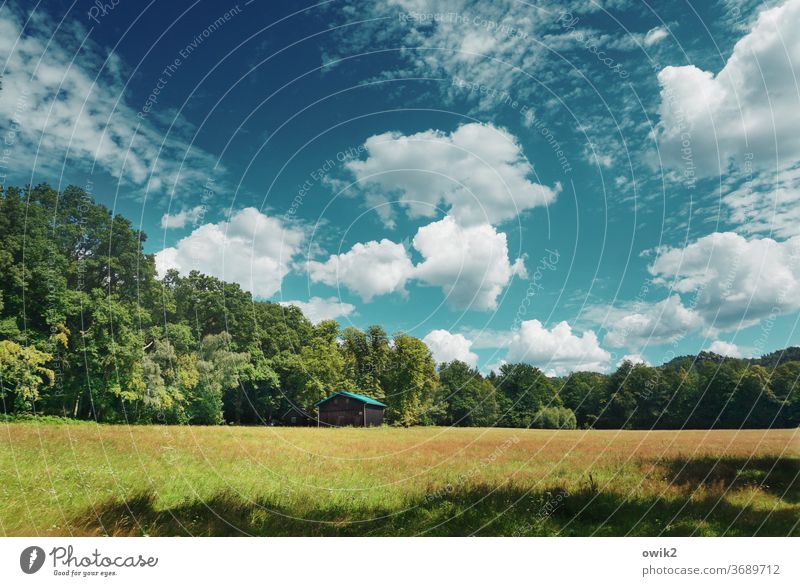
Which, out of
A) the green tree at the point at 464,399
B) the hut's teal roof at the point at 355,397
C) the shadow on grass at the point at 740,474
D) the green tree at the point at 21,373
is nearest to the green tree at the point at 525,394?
the green tree at the point at 464,399

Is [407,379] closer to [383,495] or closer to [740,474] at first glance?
[740,474]

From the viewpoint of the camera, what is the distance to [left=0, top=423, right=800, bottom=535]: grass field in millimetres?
10133

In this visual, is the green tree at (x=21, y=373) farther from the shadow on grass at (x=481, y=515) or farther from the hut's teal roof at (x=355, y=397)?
the hut's teal roof at (x=355, y=397)

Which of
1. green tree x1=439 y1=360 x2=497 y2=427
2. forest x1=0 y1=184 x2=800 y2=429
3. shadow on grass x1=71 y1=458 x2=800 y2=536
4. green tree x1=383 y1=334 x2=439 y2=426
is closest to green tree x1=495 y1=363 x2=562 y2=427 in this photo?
forest x1=0 y1=184 x2=800 y2=429

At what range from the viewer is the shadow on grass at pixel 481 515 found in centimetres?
994

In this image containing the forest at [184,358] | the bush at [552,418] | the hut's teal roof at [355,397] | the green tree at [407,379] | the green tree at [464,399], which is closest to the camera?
the forest at [184,358]

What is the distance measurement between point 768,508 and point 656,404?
67.3 meters

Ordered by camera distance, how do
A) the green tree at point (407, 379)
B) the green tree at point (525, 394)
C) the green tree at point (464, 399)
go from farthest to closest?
the green tree at point (464, 399) < the green tree at point (525, 394) < the green tree at point (407, 379)

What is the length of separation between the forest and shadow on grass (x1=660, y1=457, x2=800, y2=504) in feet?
7.50

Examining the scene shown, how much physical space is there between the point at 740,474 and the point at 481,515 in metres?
9.64

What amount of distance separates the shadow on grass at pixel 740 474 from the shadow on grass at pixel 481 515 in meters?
0.24

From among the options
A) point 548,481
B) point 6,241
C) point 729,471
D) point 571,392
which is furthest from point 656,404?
point 6,241

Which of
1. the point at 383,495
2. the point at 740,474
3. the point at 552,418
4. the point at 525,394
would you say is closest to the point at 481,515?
the point at 383,495

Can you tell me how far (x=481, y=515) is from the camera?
1106 cm
